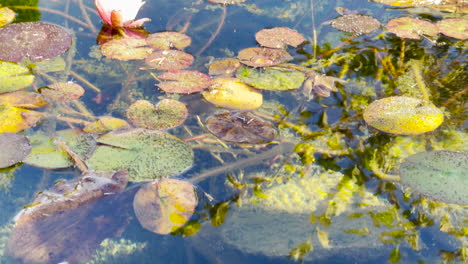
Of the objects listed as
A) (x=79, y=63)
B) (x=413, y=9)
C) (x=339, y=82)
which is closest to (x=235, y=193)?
(x=339, y=82)

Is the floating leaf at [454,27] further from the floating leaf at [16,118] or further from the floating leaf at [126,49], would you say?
the floating leaf at [16,118]

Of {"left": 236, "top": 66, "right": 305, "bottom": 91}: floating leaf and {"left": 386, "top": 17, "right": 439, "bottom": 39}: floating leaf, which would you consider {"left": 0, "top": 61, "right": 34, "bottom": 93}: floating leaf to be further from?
{"left": 386, "top": 17, "right": 439, "bottom": 39}: floating leaf

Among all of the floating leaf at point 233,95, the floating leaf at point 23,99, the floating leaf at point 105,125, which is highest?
the floating leaf at point 233,95

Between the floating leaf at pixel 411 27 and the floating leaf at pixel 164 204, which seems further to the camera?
the floating leaf at pixel 411 27

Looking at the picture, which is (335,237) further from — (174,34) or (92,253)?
(174,34)

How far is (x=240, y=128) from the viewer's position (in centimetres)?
176

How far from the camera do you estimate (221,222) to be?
1443mm

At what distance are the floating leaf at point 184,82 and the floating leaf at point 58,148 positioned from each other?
0.46m

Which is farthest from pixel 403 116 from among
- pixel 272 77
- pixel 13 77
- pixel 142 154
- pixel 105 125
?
pixel 13 77

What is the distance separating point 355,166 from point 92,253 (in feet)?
3.32

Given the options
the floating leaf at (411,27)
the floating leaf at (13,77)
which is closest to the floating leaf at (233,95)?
the floating leaf at (13,77)

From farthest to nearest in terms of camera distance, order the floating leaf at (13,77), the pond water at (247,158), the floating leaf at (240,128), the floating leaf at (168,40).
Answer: the floating leaf at (168,40), the floating leaf at (13,77), the floating leaf at (240,128), the pond water at (247,158)

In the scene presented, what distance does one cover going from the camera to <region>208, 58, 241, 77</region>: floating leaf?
7.01 feet

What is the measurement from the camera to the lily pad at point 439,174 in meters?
1.50
